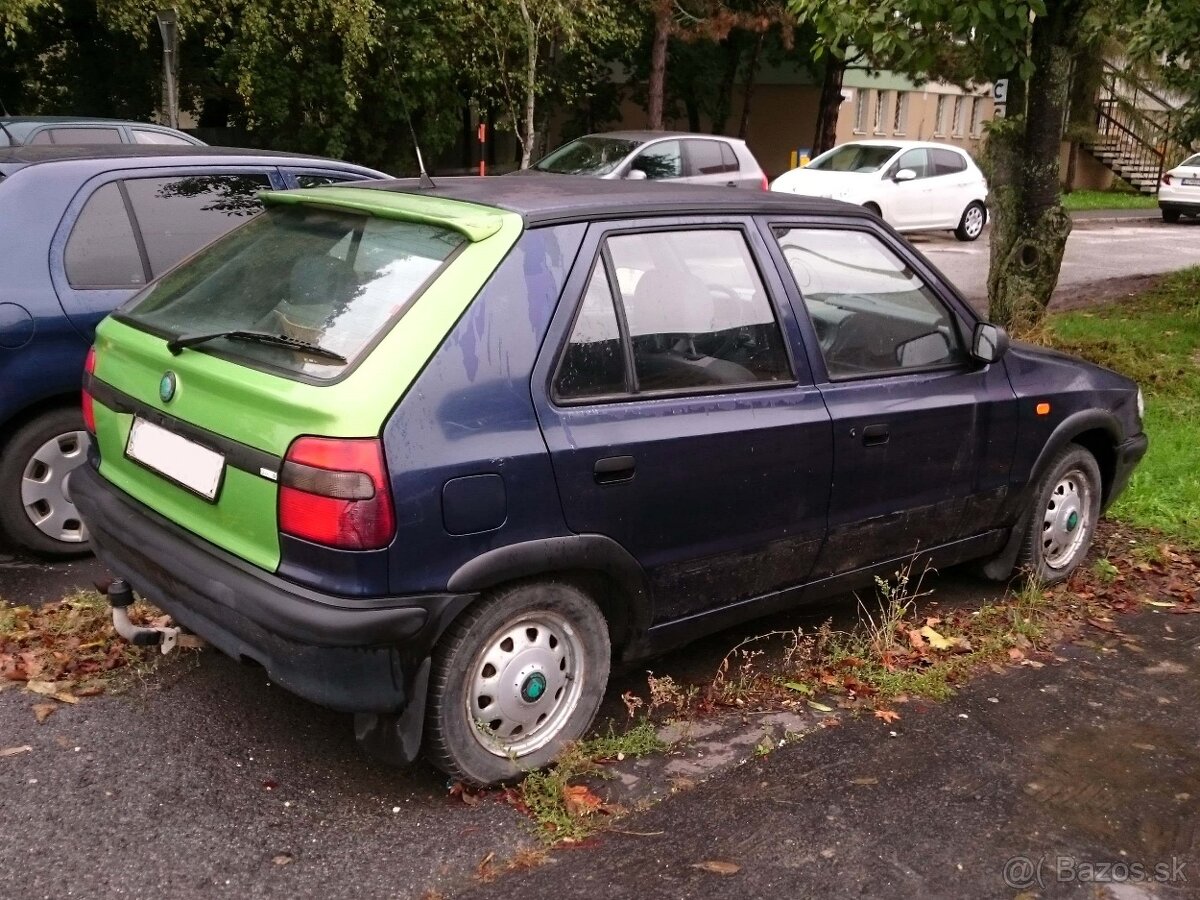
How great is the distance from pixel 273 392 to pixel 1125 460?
392 cm

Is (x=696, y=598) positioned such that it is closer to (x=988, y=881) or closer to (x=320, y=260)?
(x=988, y=881)

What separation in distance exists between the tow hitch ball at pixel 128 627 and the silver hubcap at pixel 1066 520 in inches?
140

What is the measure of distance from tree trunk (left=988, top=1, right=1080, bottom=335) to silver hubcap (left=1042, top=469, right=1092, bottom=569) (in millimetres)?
Answer: 4781

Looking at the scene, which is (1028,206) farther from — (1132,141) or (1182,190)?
(1132,141)

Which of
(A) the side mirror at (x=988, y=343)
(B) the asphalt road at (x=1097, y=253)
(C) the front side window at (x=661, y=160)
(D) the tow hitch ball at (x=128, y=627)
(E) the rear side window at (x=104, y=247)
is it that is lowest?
(D) the tow hitch ball at (x=128, y=627)

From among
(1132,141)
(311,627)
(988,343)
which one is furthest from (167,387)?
→ (1132,141)

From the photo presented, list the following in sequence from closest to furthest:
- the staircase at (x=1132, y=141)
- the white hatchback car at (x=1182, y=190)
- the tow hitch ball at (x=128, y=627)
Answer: the tow hitch ball at (x=128, y=627), the white hatchback car at (x=1182, y=190), the staircase at (x=1132, y=141)

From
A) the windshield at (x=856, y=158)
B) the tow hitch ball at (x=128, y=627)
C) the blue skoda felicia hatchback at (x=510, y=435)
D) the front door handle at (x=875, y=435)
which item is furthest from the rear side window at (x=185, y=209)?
the windshield at (x=856, y=158)

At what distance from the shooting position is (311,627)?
3.00 meters

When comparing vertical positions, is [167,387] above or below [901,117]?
below

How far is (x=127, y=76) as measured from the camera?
2255 centimetres

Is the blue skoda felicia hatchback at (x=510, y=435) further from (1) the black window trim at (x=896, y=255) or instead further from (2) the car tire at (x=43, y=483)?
(2) the car tire at (x=43, y=483)

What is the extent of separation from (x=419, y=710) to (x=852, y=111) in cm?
3905

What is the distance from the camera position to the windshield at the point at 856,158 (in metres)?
20.1
